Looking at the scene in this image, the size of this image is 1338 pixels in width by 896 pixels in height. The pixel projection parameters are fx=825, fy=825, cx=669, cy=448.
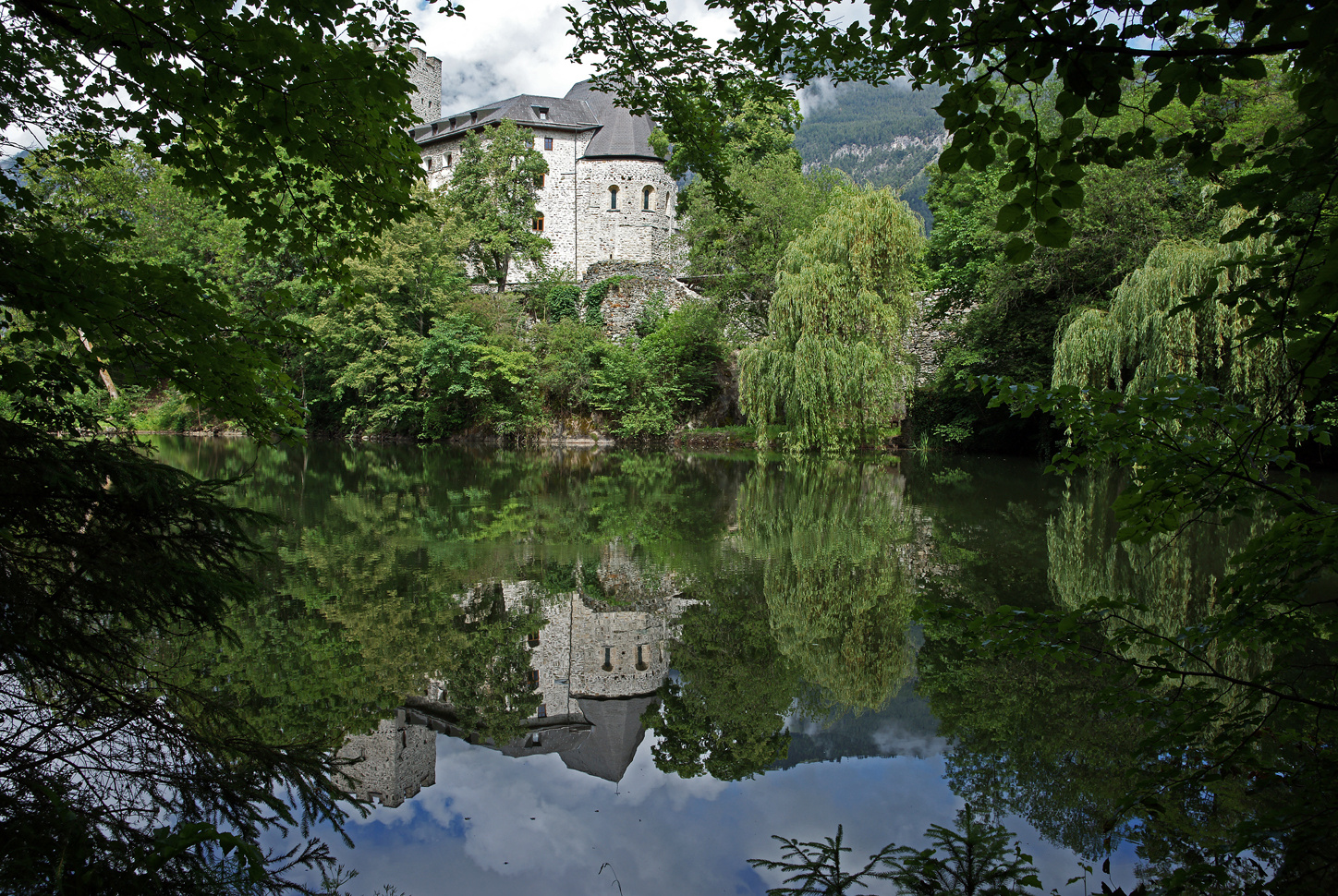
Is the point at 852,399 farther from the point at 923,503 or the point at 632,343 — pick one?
the point at 632,343

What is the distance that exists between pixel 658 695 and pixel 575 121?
38.3 m

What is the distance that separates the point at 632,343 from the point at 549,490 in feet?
51.6

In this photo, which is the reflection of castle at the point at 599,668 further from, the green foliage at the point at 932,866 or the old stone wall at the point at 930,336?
the old stone wall at the point at 930,336

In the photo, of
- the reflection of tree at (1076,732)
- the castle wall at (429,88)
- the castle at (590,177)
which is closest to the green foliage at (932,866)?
the reflection of tree at (1076,732)

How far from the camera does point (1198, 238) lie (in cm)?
1484

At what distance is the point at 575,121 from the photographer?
127 ft

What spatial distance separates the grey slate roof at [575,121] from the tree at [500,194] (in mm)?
4790

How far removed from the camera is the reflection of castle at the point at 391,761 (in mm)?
3354

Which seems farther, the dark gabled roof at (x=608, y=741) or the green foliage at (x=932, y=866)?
the dark gabled roof at (x=608, y=741)

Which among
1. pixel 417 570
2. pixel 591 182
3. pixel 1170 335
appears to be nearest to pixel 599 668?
pixel 417 570

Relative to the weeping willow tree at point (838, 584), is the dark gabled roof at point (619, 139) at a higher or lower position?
higher

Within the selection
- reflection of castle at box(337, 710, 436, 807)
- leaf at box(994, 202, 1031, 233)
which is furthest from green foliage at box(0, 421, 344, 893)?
leaf at box(994, 202, 1031, 233)

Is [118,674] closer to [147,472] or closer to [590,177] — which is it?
[147,472]

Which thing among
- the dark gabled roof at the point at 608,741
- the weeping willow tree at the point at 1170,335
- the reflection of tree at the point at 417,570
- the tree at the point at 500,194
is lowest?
the dark gabled roof at the point at 608,741
